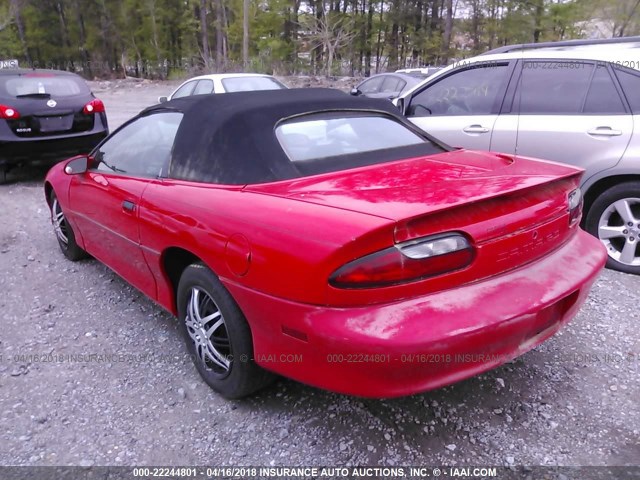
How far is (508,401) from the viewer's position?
2.51 metres

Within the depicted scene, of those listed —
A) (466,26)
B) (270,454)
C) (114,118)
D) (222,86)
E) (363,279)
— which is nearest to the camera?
(363,279)

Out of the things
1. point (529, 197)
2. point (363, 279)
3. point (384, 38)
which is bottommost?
point (363, 279)

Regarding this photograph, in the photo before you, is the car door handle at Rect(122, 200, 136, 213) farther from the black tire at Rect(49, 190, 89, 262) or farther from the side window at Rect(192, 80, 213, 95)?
the side window at Rect(192, 80, 213, 95)

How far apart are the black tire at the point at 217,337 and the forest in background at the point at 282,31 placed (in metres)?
29.7

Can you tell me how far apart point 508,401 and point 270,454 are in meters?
1.21

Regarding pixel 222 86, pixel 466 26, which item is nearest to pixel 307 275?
pixel 222 86

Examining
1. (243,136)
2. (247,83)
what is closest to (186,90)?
(247,83)

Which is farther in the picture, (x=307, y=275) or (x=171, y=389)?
(x=171, y=389)

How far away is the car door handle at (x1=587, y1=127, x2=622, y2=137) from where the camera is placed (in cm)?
393

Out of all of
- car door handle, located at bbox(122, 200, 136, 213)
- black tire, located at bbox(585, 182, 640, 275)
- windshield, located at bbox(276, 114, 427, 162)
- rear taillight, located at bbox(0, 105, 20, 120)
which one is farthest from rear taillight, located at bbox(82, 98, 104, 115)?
black tire, located at bbox(585, 182, 640, 275)

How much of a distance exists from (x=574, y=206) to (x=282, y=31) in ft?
145

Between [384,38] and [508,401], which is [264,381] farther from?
[384,38]

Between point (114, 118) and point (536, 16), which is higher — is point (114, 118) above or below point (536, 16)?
below

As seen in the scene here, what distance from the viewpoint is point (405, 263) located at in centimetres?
188
